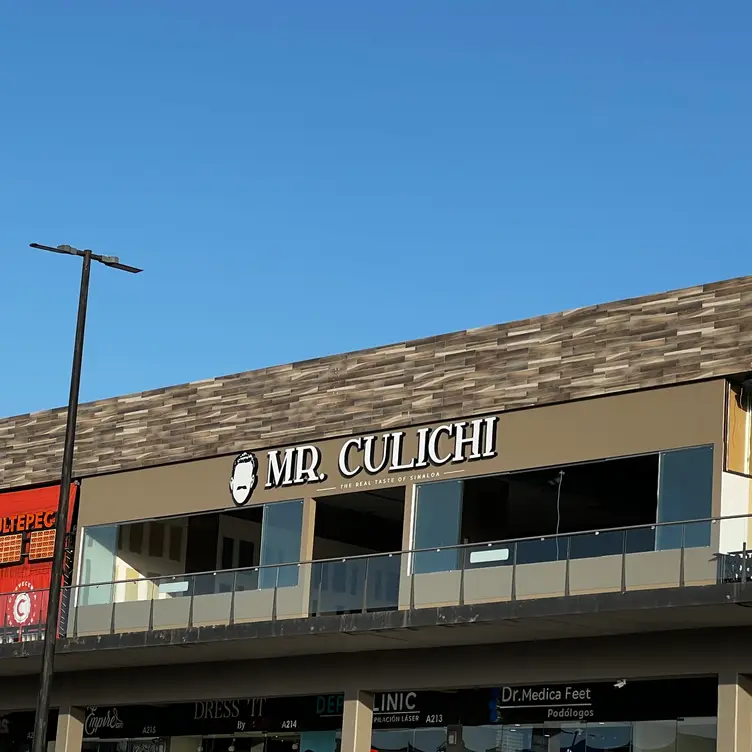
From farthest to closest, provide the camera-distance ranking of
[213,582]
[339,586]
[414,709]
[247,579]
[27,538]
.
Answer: [27,538] → [213,582] → [247,579] → [414,709] → [339,586]

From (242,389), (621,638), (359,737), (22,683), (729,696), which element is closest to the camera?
(729,696)

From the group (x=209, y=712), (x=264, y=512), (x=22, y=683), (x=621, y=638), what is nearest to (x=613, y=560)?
(x=621, y=638)

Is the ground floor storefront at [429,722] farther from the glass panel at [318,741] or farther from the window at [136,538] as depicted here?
the window at [136,538]

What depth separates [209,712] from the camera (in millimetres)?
32875

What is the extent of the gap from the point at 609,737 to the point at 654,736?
87 cm

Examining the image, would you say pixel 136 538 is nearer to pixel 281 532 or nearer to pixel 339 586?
pixel 281 532

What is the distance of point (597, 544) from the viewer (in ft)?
83.1

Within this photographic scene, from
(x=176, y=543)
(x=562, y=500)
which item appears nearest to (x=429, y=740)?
(x=562, y=500)

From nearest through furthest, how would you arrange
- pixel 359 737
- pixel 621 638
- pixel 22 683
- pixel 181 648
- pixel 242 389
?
pixel 621 638
pixel 359 737
pixel 181 648
pixel 242 389
pixel 22 683

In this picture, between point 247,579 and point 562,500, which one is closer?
point 562,500

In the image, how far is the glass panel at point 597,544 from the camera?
25.1m

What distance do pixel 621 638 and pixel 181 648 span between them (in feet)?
31.2

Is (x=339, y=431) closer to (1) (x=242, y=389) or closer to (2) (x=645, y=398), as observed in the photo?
(1) (x=242, y=389)

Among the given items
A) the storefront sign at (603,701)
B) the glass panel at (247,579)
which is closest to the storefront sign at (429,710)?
the storefront sign at (603,701)
